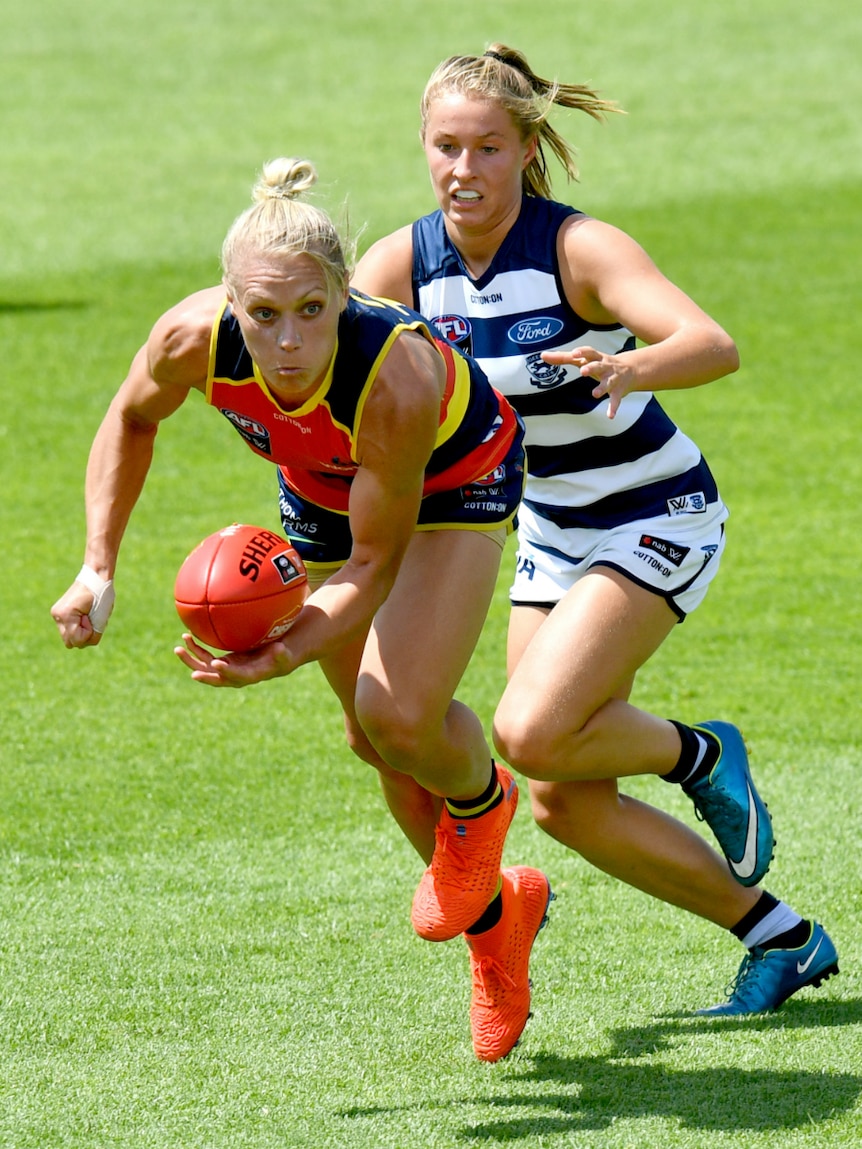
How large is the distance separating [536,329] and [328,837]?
7.58 ft

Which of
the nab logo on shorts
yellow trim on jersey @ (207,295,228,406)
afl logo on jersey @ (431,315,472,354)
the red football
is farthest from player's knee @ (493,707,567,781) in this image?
yellow trim on jersey @ (207,295,228,406)

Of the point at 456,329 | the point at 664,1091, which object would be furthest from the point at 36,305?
the point at 664,1091

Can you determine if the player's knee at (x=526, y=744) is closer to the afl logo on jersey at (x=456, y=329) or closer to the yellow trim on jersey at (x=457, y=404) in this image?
the yellow trim on jersey at (x=457, y=404)

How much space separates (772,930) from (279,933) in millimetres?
1513

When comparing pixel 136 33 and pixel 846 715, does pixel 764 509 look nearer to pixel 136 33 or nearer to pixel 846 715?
pixel 846 715

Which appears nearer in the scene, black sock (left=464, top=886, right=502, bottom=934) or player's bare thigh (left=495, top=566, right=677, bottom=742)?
player's bare thigh (left=495, top=566, right=677, bottom=742)

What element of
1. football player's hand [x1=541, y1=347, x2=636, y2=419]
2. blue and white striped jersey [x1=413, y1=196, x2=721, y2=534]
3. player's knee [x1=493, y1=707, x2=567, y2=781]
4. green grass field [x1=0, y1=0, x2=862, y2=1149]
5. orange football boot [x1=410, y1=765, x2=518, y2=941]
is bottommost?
green grass field [x1=0, y1=0, x2=862, y2=1149]

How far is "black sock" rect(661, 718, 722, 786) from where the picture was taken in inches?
185

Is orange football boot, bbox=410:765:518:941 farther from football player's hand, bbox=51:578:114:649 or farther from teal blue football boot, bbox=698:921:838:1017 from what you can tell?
football player's hand, bbox=51:578:114:649

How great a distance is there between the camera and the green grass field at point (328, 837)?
4.05 m

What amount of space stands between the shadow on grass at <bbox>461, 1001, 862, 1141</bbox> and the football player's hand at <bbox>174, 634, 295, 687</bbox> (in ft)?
3.90

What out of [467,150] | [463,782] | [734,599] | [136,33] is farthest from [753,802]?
[136,33]

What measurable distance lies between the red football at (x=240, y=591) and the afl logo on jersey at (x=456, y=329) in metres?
0.99

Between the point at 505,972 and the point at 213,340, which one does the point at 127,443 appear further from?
the point at 505,972
